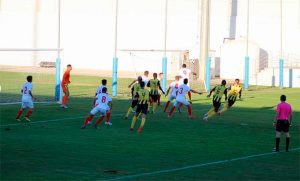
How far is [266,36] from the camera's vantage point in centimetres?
6950

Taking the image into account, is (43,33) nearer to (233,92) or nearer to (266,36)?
(266,36)

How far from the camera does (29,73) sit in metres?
64.9

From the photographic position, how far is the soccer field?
2053cm

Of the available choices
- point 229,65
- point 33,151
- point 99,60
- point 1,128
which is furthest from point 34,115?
point 99,60

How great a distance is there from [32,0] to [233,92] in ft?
142

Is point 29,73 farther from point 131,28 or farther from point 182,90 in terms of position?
point 182,90

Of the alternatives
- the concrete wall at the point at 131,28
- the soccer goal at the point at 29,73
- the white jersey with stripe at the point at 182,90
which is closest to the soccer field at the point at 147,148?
the white jersey with stripe at the point at 182,90

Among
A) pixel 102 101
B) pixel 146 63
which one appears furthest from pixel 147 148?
pixel 146 63

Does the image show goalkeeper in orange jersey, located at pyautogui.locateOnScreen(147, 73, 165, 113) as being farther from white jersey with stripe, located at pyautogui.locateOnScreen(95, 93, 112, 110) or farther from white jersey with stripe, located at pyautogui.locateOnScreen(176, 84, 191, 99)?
white jersey with stripe, located at pyautogui.locateOnScreen(95, 93, 112, 110)

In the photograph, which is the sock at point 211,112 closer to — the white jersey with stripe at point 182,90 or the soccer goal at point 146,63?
the white jersey with stripe at point 182,90

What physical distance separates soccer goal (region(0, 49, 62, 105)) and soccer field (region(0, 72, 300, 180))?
548 cm

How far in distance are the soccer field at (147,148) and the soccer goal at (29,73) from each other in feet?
18.0

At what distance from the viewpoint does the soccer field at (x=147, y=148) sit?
67.4 feet

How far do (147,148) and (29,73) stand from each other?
4099 centimetres
